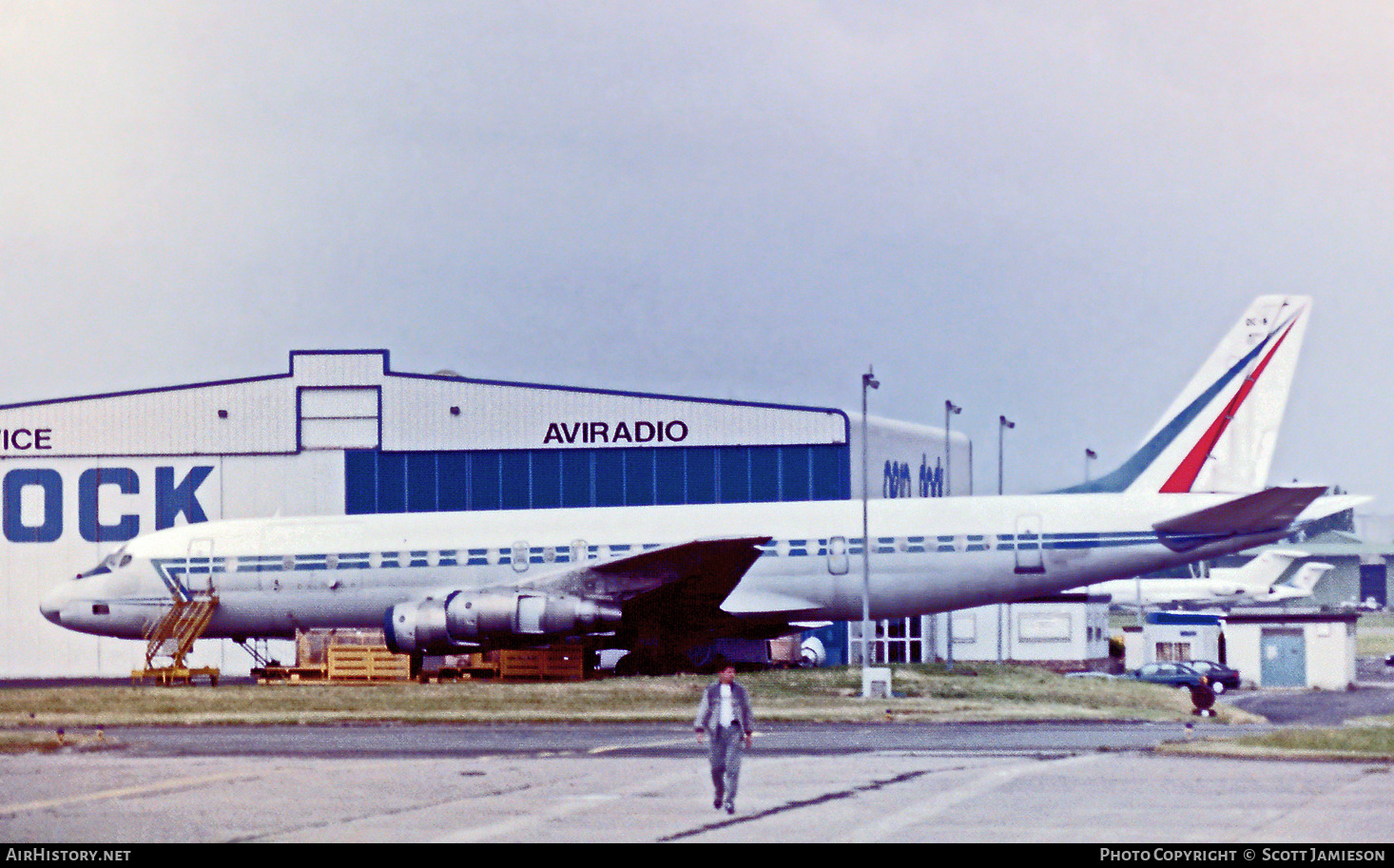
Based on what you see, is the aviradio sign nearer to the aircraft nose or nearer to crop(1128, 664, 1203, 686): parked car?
the aircraft nose

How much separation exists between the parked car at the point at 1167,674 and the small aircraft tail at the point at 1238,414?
906 inches

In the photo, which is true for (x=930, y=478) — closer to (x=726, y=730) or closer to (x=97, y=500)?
(x=97, y=500)

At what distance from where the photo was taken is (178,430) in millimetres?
51031

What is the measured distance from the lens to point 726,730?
1691 cm

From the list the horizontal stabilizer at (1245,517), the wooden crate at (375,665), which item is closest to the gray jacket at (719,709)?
the horizontal stabilizer at (1245,517)

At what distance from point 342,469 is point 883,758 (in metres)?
32.2

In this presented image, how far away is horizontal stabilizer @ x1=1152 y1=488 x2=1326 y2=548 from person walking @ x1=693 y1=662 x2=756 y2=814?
1982cm

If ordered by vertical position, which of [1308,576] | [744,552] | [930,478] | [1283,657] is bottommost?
[1283,657]

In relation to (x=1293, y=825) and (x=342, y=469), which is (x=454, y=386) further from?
(x=1293, y=825)

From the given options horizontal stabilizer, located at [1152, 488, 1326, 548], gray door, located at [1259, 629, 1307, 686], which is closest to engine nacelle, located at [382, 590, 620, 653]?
horizontal stabilizer, located at [1152, 488, 1326, 548]

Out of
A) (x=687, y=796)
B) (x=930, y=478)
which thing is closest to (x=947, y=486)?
(x=930, y=478)

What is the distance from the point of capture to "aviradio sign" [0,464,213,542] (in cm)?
5072

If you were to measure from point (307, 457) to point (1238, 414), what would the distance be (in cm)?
2644
